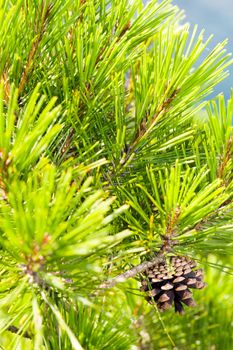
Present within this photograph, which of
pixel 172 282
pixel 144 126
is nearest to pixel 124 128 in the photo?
pixel 144 126

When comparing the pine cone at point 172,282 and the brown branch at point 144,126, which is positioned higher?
the brown branch at point 144,126

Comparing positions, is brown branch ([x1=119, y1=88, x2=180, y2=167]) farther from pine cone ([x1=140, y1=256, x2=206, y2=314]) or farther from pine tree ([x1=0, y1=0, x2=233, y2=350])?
pine cone ([x1=140, y1=256, x2=206, y2=314])

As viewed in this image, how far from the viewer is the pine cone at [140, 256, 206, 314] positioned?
821 mm

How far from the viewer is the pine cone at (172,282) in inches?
32.3

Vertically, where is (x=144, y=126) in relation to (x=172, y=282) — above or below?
above

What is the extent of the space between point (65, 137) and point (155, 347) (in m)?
0.55

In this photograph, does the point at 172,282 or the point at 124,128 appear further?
the point at 172,282

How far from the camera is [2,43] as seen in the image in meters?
0.65

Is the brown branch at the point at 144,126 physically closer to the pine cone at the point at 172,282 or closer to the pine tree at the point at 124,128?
the pine tree at the point at 124,128

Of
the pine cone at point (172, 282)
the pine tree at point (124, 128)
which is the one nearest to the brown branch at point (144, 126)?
the pine tree at point (124, 128)

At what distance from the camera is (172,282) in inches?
32.9

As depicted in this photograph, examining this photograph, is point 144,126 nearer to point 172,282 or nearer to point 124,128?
point 124,128

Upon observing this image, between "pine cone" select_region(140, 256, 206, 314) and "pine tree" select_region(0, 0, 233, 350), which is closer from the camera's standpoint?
"pine tree" select_region(0, 0, 233, 350)

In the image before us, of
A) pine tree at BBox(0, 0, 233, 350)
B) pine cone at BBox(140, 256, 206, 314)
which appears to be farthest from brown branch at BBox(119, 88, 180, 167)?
pine cone at BBox(140, 256, 206, 314)
